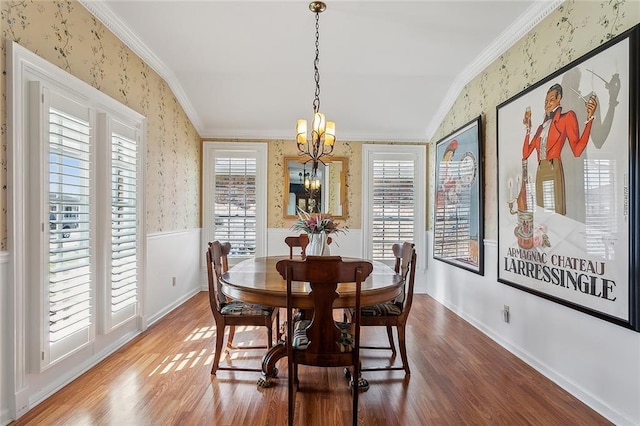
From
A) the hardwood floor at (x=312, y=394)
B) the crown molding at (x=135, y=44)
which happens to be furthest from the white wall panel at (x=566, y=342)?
the crown molding at (x=135, y=44)

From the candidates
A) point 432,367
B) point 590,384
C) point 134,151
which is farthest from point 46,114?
point 590,384

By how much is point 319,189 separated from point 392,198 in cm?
116

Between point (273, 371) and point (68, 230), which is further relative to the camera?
point (273, 371)

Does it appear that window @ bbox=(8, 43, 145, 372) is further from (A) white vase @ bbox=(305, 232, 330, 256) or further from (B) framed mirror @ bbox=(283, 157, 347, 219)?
(B) framed mirror @ bbox=(283, 157, 347, 219)

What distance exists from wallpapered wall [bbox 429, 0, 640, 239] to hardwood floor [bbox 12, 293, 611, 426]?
4.67 feet

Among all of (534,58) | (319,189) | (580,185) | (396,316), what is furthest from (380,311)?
(319,189)

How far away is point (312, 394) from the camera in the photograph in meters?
2.27

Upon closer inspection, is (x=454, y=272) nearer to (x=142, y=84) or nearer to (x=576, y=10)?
(x=576, y=10)

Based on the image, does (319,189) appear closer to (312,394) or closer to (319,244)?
(319,244)

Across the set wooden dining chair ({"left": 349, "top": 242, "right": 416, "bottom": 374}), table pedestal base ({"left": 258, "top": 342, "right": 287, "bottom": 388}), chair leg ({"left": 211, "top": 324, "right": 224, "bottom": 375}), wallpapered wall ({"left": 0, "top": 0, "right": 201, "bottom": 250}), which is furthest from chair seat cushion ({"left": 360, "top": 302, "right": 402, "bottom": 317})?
wallpapered wall ({"left": 0, "top": 0, "right": 201, "bottom": 250})

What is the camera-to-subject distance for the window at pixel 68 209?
81.0 inches

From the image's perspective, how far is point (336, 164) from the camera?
5.29 meters

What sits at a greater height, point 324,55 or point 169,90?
point 324,55

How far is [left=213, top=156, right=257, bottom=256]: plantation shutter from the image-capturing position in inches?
210
